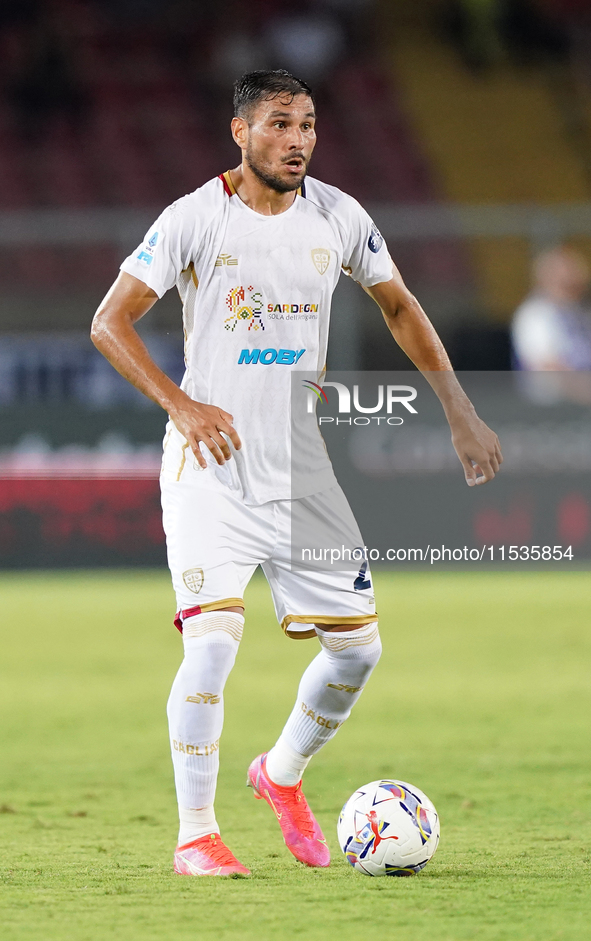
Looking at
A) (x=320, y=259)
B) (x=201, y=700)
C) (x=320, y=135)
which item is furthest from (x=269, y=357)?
(x=320, y=135)

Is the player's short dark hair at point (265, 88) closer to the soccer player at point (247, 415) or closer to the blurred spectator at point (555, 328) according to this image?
the soccer player at point (247, 415)

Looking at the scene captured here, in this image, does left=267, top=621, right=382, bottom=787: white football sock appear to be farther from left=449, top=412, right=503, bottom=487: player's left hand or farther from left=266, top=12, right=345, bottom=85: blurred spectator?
left=266, top=12, right=345, bottom=85: blurred spectator

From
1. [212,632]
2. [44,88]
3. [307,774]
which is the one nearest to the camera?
[212,632]

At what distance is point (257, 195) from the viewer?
4.12 m

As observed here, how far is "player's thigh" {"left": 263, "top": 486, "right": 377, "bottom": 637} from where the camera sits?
4156mm

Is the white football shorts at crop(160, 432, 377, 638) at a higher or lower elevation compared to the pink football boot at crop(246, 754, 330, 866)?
higher

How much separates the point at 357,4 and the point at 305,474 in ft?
64.4

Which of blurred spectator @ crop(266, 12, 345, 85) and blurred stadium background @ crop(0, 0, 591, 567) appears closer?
blurred stadium background @ crop(0, 0, 591, 567)

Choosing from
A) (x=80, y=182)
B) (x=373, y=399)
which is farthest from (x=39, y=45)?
(x=373, y=399)

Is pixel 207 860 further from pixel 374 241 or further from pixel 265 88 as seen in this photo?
pixel 265 88

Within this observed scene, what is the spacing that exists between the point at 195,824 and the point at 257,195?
1.84 metres

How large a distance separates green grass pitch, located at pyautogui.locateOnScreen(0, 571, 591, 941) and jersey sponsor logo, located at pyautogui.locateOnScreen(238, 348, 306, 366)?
1478 millimetres

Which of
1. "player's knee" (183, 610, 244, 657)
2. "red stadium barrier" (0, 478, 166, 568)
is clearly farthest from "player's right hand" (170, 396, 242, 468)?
"red stadium barrier" (0, 478, 166, 568)

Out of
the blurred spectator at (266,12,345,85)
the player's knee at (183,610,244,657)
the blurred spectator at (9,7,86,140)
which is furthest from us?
the blurred spectator at (266,12,345,85)
